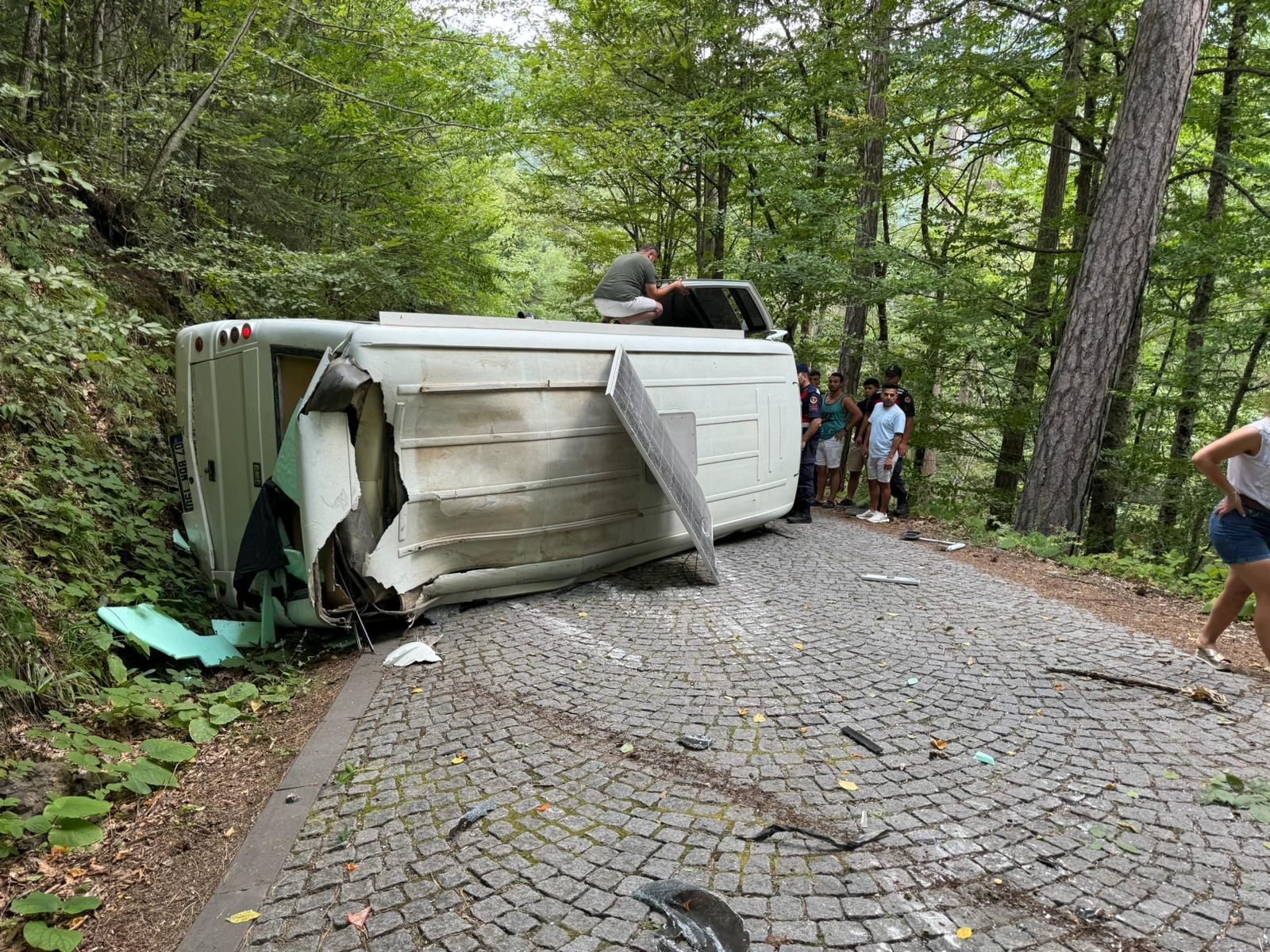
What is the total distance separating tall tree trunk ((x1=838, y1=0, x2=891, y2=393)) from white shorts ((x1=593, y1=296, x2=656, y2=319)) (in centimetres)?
520

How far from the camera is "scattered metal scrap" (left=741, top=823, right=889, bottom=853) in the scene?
254cm

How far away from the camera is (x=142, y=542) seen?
539cm

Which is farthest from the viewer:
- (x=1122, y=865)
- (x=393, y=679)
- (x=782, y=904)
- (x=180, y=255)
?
(x=180, y=255)

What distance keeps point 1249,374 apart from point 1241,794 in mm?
10117

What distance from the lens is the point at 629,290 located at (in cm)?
715

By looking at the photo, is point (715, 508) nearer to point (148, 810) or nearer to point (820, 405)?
point (820, 405)

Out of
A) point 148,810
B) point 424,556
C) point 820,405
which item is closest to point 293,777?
point 148,810

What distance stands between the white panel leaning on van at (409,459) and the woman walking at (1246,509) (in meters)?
3.81

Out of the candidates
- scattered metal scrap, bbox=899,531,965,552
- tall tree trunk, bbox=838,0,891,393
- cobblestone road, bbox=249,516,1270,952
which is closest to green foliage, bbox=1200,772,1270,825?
cobblestone road, bbox=249,516,1270,952

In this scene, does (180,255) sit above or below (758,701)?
above

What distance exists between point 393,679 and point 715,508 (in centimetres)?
374

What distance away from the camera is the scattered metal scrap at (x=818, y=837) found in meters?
2.54

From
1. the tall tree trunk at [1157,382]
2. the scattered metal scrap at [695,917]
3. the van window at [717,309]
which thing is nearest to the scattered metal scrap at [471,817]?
the scattered metal scrap at [695,917]

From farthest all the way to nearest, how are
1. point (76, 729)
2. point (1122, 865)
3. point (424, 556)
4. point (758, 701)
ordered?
point (424, 556), point (758, 701), point (76, 729), point (1122, 865)
